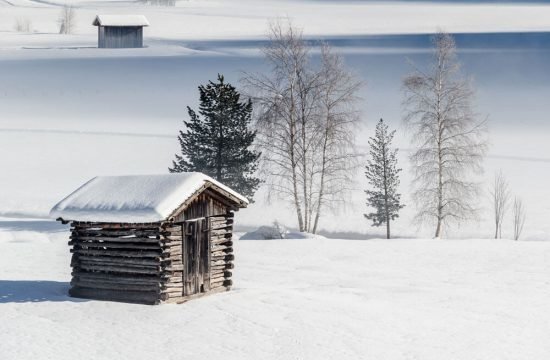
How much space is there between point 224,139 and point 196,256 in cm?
1765

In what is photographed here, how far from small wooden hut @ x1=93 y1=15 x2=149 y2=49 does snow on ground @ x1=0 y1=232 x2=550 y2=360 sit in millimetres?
78809

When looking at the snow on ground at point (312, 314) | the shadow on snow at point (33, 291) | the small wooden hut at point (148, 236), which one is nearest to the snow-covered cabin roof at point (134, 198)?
the small wooden hut at point (148, 236)

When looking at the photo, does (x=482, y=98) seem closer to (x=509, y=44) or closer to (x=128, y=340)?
(x=509, y=44)

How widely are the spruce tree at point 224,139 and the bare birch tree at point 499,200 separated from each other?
484 inches

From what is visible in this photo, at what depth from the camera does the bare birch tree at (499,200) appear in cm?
4822

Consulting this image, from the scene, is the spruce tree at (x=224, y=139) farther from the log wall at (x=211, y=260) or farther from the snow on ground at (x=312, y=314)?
the log wall at (x=211, y=260)

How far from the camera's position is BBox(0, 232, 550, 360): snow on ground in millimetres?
21594

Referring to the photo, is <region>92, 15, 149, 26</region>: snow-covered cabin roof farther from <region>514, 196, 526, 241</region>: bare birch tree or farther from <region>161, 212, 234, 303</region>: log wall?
<region>161, 212, 234, 303</region>: log wall

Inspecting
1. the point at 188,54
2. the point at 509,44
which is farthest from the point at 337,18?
the point at 188,54

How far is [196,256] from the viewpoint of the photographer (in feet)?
85.7

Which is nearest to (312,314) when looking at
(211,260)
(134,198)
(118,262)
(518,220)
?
(211,260)

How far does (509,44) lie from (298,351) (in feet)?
346

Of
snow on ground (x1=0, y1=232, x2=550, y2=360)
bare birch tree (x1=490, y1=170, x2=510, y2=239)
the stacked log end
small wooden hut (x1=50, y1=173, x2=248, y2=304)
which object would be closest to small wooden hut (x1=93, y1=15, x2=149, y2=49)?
bare birch tree (x1=490, y1=170, x2=510, y2=239)

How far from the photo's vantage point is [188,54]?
11100cm
